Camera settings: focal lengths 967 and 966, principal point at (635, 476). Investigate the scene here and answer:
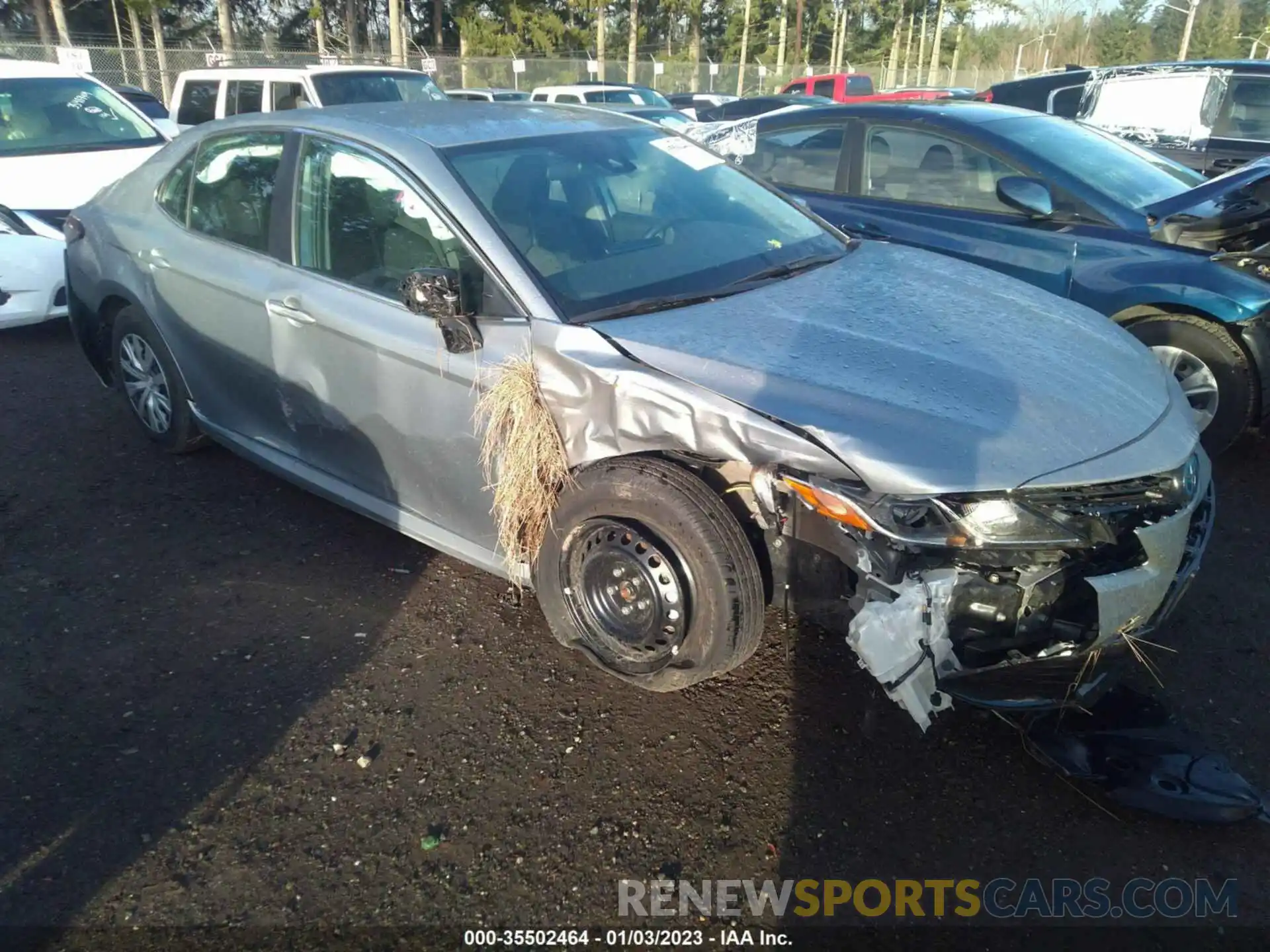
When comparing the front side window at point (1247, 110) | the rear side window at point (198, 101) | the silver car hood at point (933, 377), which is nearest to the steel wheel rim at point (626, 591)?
the silver car hood at point (933, 377)

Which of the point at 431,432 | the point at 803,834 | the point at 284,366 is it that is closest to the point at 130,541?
the point at 284,366

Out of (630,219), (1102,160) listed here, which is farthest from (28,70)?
(1102,160)

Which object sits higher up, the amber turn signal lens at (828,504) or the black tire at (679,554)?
the amber turn signal lens at (828,504)

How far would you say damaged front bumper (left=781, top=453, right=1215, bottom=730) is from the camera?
96.5 inches

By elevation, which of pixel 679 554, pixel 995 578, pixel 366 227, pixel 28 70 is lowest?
pixel 679 554

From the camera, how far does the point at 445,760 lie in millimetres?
2875

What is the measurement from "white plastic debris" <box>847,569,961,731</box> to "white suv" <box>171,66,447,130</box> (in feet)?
30.7

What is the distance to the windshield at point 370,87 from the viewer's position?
1044 cm

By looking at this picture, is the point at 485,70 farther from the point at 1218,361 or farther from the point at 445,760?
the point at 445,760

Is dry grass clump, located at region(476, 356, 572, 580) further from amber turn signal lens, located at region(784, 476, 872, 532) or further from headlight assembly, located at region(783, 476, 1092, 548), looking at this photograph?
headlight assembly, located at region(783, 476, 1092, 548)

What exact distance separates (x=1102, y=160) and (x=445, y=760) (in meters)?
4.72

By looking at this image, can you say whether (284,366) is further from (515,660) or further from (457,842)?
(457,842)

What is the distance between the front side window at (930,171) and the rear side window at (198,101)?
850 centimetres

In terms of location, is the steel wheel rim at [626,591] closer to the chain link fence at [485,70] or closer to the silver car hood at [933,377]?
the silver car hood at [933,377]
